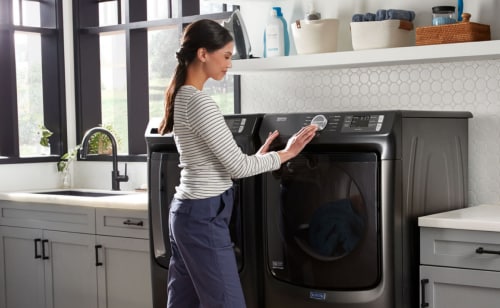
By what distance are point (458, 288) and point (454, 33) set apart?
0.96 metres

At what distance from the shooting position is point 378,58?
3.34m

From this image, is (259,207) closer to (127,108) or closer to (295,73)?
(295,73)

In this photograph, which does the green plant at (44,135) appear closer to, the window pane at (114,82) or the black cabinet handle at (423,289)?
the window pane at (114,82)

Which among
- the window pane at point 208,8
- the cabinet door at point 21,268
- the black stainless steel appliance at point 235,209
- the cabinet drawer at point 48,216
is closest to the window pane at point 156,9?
the window pane at point 208,8

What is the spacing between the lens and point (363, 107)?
3.67 metres

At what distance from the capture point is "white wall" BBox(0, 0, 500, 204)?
3346 mm

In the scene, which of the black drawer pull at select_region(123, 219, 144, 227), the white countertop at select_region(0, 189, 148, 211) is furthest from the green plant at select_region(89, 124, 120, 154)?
the black drawer pull at select_region(123, 219, 144, 227)

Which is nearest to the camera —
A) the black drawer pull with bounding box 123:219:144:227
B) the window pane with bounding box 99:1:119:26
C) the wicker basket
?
the wicker basket

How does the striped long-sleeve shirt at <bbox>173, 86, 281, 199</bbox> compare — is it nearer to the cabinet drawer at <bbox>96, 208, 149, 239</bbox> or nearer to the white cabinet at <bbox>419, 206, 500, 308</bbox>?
the white cabinet at <bbox>419, 206, 500, 308</bbox>

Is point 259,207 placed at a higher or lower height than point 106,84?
lower

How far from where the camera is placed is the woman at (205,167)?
8.97ft

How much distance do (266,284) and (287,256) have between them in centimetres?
17

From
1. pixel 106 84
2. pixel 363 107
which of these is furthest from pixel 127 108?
pixel 363 107

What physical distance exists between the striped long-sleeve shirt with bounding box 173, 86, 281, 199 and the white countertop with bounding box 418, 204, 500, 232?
22.5 inches
